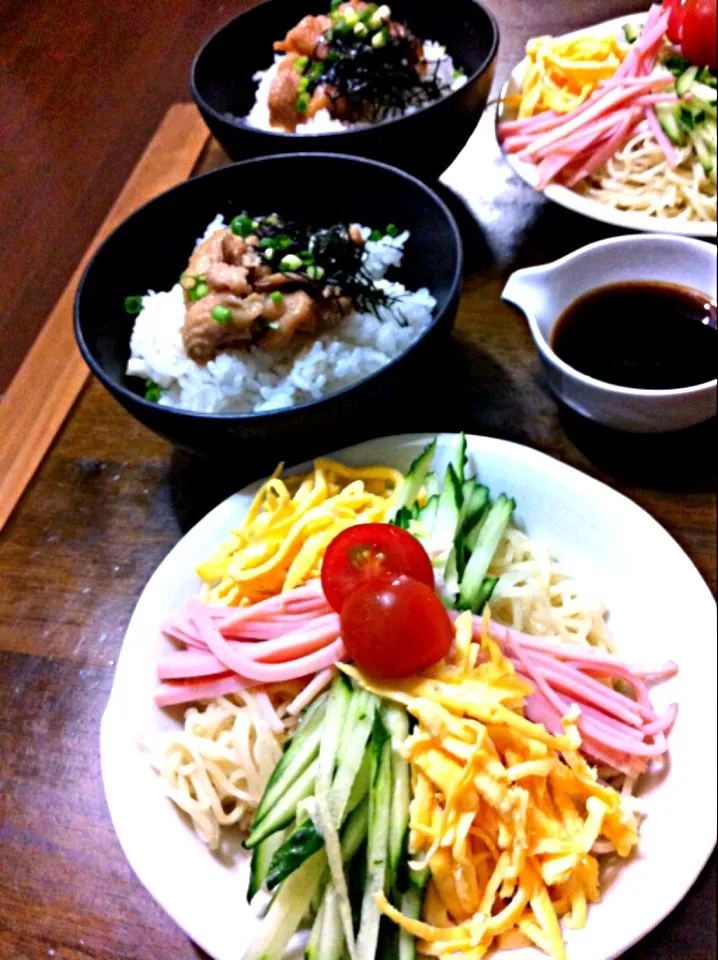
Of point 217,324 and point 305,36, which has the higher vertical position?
point 305,36

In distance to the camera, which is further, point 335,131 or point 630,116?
point 335,131

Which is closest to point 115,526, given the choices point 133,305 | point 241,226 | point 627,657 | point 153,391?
point 153,391

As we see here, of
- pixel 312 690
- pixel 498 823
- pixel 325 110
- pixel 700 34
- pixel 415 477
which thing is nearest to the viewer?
pixel 700 34

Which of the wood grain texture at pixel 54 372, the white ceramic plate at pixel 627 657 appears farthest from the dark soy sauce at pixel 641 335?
the wood grain texture at pixel 54 372

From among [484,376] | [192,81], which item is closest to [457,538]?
[484,376]

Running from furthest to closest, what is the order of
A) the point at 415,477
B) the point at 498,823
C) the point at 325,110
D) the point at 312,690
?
the point at 325,110 < the point at 415,477 < the point at 312,690 < the point at 498,823

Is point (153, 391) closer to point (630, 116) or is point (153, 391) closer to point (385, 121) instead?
point (385, 121)

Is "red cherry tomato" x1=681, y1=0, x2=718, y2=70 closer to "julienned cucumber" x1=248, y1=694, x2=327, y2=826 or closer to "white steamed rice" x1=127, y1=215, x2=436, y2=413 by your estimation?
"white steamed rice" x1=127, y1=215, x2=436, y2=413

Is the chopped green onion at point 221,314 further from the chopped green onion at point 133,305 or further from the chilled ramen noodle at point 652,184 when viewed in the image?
the chilled ramen noodle at point 652,184

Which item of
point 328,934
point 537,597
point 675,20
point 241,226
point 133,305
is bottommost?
point 328,934
